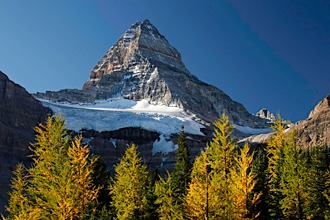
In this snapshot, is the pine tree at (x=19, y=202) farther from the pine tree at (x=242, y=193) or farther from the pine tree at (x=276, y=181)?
the pine tree at (x=276, y=181)

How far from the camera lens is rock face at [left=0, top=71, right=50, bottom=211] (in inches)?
4027

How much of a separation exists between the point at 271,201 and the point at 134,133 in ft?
349

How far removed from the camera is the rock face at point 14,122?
102 m

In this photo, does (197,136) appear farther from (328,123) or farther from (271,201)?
(271,201)

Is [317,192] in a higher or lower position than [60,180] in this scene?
higher

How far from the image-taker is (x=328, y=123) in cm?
6228

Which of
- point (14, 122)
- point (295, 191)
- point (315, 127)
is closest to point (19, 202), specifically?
point (295, 191)

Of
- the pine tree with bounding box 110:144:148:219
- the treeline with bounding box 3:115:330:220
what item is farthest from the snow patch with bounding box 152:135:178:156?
the pine tree with bounding box 110:144:148:219

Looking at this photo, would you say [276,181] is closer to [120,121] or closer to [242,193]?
[242,193]

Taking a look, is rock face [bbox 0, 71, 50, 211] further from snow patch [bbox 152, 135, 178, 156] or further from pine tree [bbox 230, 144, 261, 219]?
pine tree [bbox 230, 144, 261, 219]

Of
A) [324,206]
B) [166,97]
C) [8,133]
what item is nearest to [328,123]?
[324,206]

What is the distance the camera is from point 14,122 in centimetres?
11588

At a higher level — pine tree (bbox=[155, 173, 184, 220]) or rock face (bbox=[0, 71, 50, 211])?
rock face (bbox=[0, 71, 50, 211])

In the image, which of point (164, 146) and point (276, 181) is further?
point (164, 146)
